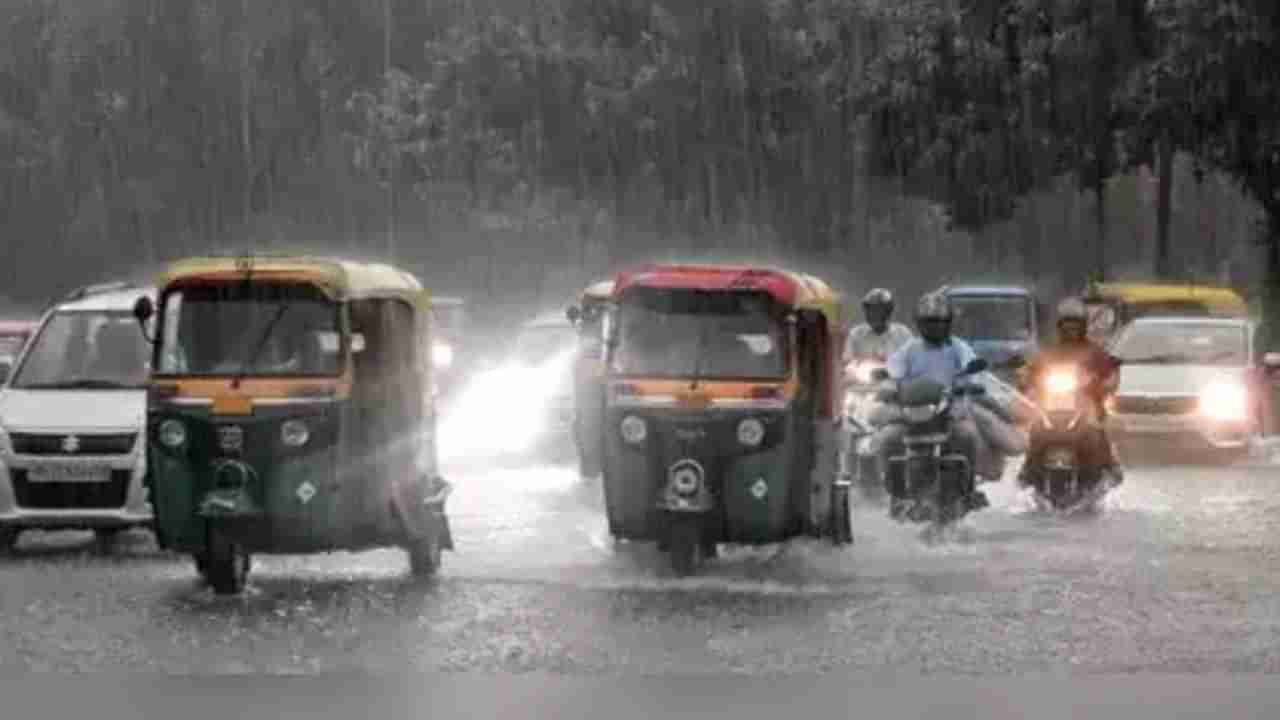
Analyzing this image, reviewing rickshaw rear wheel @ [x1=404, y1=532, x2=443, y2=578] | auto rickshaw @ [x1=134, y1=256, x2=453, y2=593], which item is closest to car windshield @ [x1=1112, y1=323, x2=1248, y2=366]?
rickshaw rear wheel @ [x1=404, y1=532, x2=443, y2=578]

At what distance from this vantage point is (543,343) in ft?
108

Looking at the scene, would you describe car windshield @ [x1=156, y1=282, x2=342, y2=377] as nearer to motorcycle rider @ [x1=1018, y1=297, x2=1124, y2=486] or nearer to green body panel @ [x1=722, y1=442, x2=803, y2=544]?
green body panel @ [x1=722, y1=442, x2=803, y2=544]

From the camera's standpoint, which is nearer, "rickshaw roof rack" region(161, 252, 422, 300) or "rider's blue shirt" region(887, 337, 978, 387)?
"rickshaw roof rack" region(161, 252, 422, 300)

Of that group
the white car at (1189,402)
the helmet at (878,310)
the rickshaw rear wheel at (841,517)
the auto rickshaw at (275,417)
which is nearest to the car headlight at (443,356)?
the white car at (1189,402)

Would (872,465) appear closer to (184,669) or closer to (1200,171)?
(184,669)

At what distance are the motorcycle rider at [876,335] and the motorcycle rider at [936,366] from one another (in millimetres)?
1578

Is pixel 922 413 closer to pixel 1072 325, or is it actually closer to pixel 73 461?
pixel 1072 325

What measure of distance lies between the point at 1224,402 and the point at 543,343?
8.93 m

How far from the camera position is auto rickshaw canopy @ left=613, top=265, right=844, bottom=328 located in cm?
1728

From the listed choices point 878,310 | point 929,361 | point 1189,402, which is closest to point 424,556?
point 929,361

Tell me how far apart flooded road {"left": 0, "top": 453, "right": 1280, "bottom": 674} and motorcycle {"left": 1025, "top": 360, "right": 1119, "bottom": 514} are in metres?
0.43

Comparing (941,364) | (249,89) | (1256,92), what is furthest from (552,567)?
(249,89)

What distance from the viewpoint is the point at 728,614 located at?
14.8 metres

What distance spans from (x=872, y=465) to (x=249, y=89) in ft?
125
